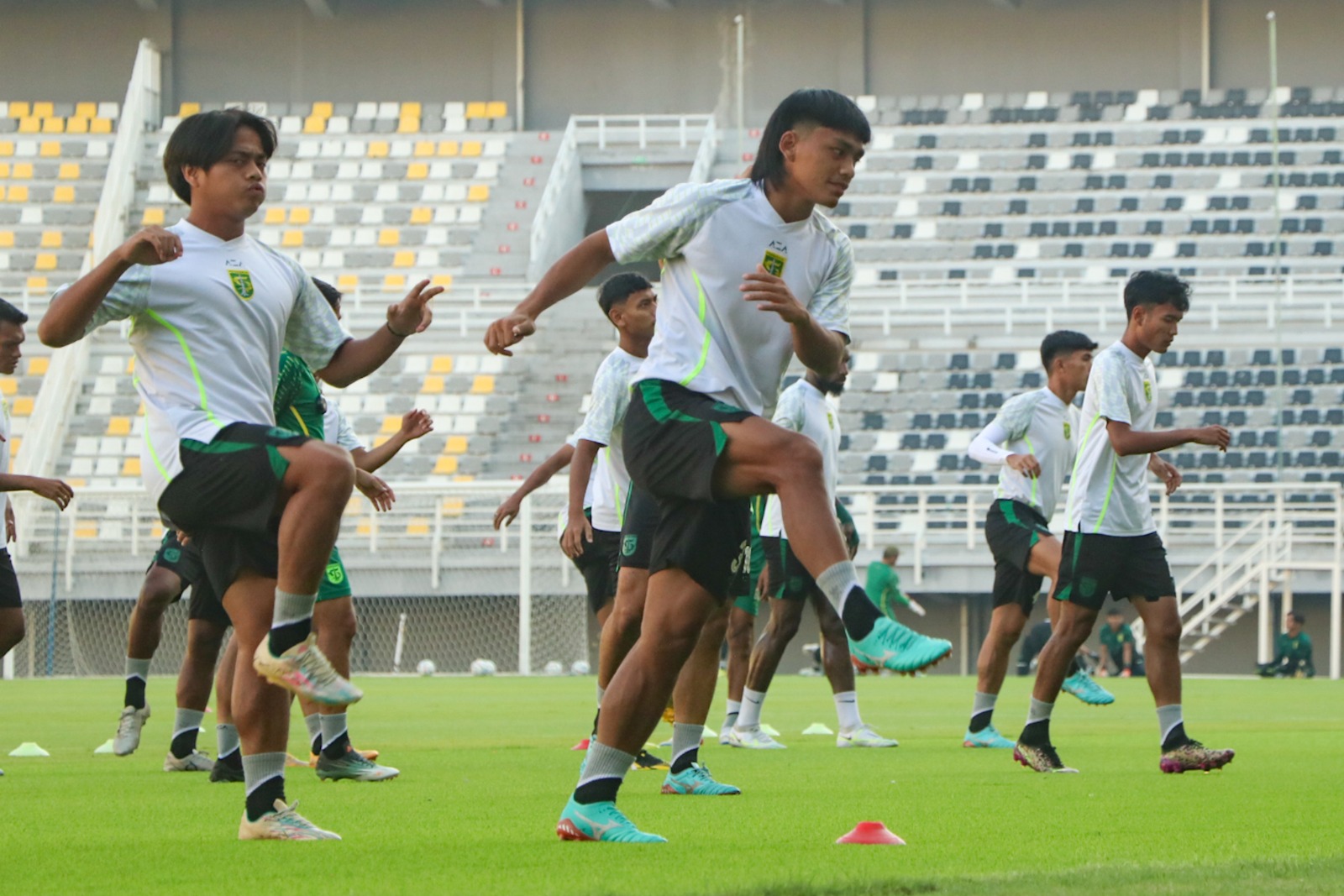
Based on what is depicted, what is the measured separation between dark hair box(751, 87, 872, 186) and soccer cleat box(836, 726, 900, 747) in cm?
533

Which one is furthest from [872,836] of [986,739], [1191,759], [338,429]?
[986,739]

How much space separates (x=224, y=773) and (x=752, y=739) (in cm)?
325

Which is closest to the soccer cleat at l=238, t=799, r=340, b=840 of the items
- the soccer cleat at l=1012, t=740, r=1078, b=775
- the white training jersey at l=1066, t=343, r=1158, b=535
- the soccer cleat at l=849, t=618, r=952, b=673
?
the soccer cleat at l=849, t=618, r=952, b=673

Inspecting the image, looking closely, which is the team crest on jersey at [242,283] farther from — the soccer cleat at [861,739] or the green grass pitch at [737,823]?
the soccer cleat at [861,739]

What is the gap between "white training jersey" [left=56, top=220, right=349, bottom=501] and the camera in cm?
488

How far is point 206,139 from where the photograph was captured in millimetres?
5051

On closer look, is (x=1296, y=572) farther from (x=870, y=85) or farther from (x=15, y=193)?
(x=15, y=193)

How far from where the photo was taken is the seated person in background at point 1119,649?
23531 mm

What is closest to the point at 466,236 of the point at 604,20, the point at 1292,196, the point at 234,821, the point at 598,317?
the point at 598,317

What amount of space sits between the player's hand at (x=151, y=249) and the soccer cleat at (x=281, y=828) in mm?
1418

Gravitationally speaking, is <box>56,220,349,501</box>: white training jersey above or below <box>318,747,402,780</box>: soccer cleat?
above

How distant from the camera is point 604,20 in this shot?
136ft

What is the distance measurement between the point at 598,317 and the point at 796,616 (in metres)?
23.3

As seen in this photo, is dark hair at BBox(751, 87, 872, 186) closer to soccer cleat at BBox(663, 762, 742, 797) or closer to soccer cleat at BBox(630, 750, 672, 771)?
soccer cleat at BBox(663, 762, 742, 797)
